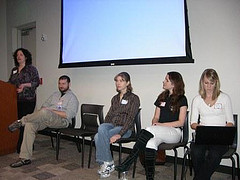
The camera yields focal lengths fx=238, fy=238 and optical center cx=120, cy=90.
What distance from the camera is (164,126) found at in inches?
98.4

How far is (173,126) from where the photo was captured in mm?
2547

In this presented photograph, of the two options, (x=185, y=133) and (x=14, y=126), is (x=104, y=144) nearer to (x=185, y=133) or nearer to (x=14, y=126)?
(x=185, y=133)

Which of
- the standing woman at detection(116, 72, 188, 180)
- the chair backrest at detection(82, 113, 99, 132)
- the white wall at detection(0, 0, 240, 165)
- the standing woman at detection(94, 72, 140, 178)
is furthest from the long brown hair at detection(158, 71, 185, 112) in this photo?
the chair backrest at detection(82, 113, 99, 132)

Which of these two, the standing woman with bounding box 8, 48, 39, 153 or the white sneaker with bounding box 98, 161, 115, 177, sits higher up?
the standing woman with bounding box 8, 48, 39, 153

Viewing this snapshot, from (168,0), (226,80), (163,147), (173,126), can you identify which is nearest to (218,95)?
(226,80)

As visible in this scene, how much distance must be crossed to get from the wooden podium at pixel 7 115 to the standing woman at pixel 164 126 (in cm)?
187

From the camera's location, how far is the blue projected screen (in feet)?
9.34

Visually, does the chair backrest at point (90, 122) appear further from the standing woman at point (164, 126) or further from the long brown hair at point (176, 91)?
the long brown hair at point (176, 91)

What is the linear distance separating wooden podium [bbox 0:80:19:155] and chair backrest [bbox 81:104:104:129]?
1017 mm

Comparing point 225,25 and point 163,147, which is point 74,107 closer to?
point 163,147

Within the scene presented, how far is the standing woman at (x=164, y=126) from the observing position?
89.0 inches

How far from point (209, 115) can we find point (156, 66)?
1039 mm

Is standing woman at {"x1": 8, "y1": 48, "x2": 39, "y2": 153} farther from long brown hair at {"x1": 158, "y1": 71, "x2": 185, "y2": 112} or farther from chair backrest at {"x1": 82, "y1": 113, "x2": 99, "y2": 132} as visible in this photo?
long brown hair at {"x1": 158, "y1": 71, "x2": 185, "y2": 112}

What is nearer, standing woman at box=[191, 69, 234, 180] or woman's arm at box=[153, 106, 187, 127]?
standing woman at box=[191, 69, 234, 180]
